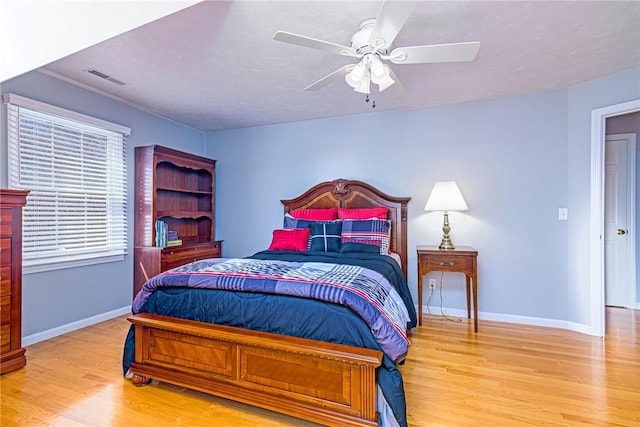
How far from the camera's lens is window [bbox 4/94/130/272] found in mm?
2693

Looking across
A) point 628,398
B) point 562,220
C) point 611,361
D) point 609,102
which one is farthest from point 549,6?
point 611,361

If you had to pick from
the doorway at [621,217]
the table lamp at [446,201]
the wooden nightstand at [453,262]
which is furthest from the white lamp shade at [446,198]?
the doorway at [621,217]

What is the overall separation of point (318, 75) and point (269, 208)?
6.98 ft

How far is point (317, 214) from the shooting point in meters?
3.87

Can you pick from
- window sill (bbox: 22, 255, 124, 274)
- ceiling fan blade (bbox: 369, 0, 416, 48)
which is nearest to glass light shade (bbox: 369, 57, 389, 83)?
ceiling fan blade (bbox: 369, 0, 416, 48)

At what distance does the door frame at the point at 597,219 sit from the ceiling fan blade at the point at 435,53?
201 centimetres

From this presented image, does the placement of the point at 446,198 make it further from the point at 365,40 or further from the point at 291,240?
the point at 365,40

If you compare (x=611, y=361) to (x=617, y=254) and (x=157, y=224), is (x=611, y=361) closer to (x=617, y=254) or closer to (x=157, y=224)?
(x=617, y=254)

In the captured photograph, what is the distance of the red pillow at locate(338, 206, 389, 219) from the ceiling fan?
1.71 m

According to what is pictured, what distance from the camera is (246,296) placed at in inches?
76.9

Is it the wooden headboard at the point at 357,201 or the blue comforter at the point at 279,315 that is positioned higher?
the wooden headboard at the point at 357,201

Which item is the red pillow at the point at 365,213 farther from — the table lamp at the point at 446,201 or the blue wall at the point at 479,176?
the table lamp at the point at 446,201

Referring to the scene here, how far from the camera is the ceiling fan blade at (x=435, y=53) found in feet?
5.82

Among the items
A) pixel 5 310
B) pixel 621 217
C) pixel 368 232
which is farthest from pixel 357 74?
pixel 621 217
